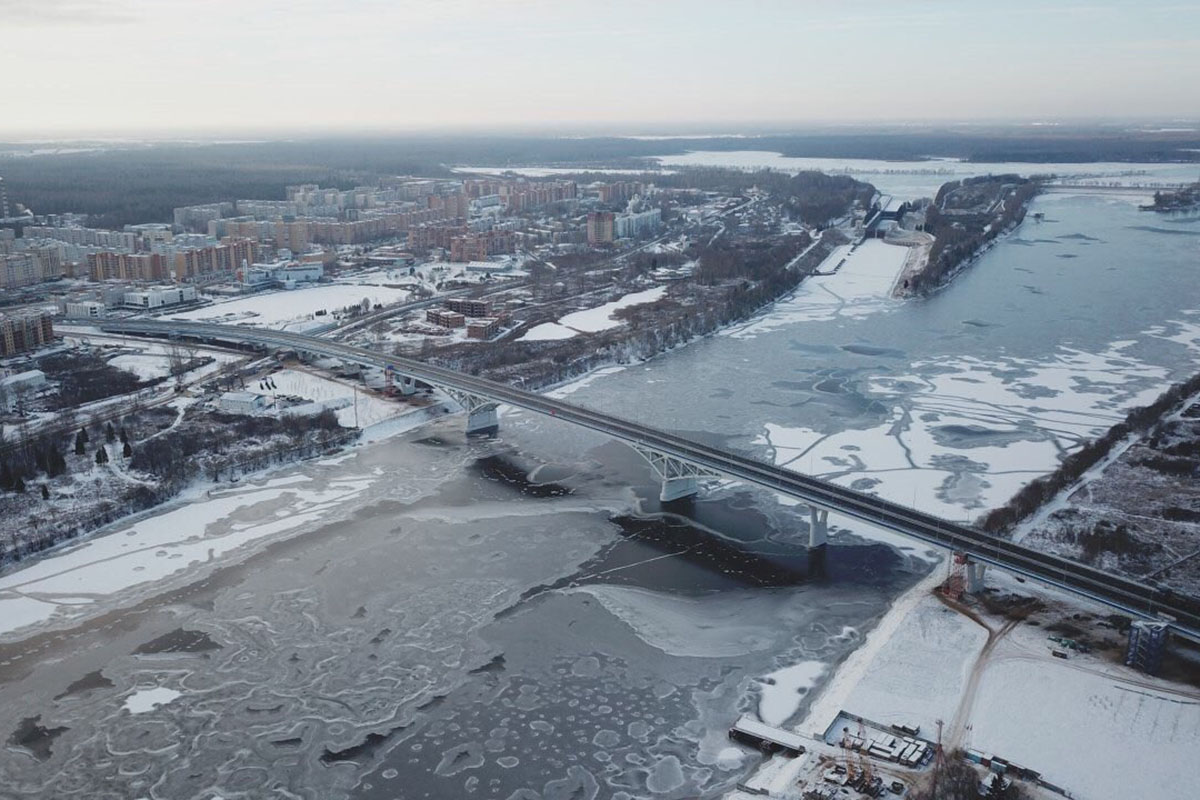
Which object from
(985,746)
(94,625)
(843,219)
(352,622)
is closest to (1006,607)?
(985,746)

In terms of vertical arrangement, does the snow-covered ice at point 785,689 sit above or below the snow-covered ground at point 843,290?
below

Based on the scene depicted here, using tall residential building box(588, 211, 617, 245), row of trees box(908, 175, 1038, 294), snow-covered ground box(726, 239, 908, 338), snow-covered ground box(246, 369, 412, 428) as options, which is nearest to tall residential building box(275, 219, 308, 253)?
tall residential building box(588, 211, 617, 245)

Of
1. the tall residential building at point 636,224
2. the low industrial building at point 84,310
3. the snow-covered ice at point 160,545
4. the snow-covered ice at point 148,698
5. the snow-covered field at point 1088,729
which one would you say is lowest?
the snow-covered ice at point 148,698

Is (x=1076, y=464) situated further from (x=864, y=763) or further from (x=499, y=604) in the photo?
(x=499, y=604)

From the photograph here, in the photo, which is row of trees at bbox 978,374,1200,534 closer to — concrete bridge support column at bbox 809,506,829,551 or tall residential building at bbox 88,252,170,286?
concrete bridge support column at bbox 809,506,829,551

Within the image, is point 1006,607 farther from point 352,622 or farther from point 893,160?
point 893,160

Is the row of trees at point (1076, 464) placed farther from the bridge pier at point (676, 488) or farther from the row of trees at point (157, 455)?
the row of trees at point (157, 455)

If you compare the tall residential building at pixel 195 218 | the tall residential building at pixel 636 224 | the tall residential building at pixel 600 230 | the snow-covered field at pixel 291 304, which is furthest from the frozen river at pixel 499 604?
the tall residential building at pixel 195 218
